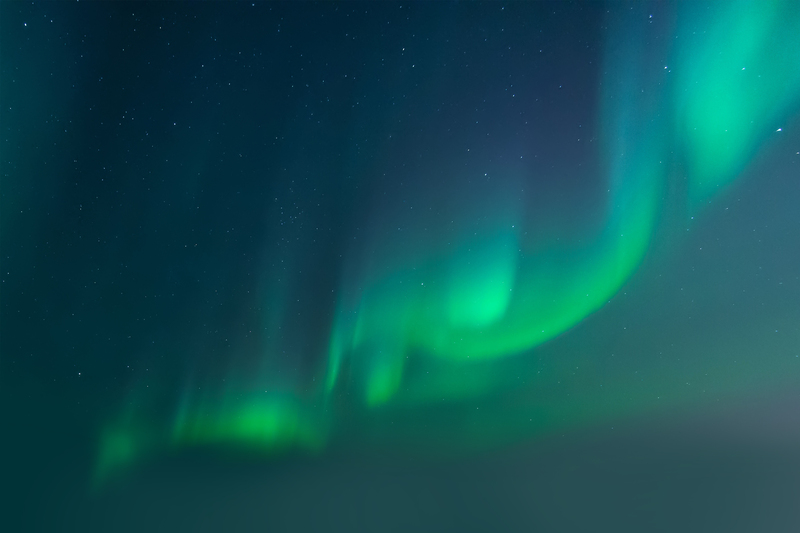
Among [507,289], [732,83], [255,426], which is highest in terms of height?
[732,83]

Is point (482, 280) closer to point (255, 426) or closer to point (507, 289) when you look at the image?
point (507, 289)

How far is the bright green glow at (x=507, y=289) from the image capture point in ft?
3.99

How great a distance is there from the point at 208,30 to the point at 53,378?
3.43ft

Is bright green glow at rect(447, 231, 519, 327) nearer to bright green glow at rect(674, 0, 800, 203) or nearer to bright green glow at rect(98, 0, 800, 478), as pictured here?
bright green glow at rect(98, 0, 800, 478)

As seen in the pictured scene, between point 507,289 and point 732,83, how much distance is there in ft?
2.57

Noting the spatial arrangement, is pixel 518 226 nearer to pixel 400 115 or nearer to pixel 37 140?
pixel 400 115

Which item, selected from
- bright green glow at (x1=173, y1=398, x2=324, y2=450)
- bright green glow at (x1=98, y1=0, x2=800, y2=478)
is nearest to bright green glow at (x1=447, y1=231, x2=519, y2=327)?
bright green glow at (x1=98, y1=0, x2=800, y2=478)

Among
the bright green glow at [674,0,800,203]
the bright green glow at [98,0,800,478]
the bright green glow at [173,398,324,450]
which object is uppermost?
the bright green glow at [674,0,800,203]

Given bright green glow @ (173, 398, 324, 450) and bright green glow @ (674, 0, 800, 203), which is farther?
bright green glow @ (173, 398, 324, 450)

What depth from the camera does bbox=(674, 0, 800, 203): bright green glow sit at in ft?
3.87

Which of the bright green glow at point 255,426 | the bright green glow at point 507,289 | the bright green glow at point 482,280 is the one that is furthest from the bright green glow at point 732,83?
the bright green glow at point 255,426

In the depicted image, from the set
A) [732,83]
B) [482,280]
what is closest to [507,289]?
[482,280]

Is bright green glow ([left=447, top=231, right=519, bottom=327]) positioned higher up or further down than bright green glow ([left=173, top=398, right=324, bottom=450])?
higher up

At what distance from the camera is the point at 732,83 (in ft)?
3.94
